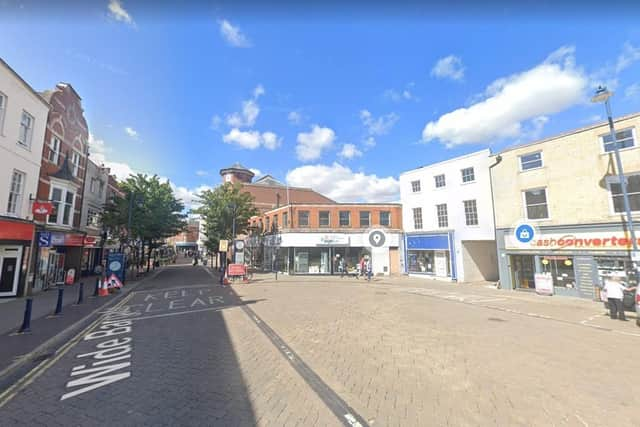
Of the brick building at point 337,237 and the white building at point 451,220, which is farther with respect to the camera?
the brick building at point 337,237

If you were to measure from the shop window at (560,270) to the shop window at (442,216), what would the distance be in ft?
25.1

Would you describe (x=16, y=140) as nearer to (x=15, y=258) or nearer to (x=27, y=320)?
(x=15, y=258)

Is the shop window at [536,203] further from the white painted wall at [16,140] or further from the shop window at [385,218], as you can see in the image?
the white painted wall at [16,140]

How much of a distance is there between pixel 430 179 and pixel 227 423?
24240 mm

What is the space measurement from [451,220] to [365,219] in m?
8.79

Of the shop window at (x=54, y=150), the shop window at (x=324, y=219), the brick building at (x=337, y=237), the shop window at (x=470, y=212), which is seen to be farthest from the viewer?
the shop window at (x=324, y=219)

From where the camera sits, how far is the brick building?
90.0 ft

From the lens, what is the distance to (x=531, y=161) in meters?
17.1

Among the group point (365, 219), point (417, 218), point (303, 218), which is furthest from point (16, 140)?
point (417, 218)

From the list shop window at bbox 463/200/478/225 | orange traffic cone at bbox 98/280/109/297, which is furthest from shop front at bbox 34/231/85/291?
shop window at bbox 463/200/478/225

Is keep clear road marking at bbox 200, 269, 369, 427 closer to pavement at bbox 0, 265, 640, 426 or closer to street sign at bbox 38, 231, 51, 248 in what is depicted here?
pavement at bbox 0, 265, 640, 426

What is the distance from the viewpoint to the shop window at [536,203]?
16.4 m

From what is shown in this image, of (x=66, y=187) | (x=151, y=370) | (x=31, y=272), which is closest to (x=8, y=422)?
(x=151, y=370)

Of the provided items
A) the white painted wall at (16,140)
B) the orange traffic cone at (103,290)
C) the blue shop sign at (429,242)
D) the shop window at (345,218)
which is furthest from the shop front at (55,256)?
the blue shop sign at (429,242)
